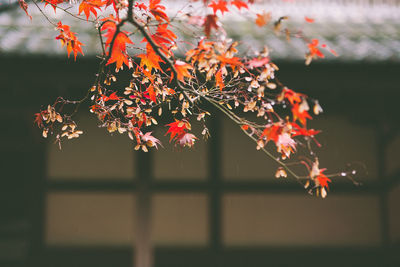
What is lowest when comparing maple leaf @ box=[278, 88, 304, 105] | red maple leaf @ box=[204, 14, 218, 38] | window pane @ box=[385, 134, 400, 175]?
maple leaf @ box=[278, 88, 304, 105]

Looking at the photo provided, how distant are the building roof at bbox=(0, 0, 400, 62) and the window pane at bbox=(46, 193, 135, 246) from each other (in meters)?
1.73

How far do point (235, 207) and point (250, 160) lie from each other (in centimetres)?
58

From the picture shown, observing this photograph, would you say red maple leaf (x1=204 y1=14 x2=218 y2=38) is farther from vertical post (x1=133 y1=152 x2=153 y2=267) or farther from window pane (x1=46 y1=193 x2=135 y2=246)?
window pane (x1=46 y1=193 x2=135 y2=246)

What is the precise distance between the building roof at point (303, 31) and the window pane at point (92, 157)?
1.05 metres

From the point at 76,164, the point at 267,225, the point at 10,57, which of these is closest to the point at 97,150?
the point at 76,164

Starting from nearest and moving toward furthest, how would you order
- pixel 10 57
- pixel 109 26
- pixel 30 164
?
pixel 109 26, pixel 10 57, pixel 30 164

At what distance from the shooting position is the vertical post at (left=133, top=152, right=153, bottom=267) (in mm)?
3885

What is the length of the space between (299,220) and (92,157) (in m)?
2.53

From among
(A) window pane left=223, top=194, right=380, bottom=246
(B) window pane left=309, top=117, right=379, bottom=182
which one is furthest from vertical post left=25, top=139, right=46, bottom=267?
(B) window pane left=309, top=117, right=379, bottom=182

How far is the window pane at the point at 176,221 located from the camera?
4.30m

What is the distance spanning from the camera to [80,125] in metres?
4.32

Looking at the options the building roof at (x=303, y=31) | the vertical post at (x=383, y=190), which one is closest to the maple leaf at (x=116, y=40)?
the building roof at (x=303, y=31)

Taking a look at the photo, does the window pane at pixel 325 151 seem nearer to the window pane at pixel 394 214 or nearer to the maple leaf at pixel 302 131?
the window pane at pixel 394 214

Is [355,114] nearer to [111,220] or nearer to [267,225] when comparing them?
[267,225]
